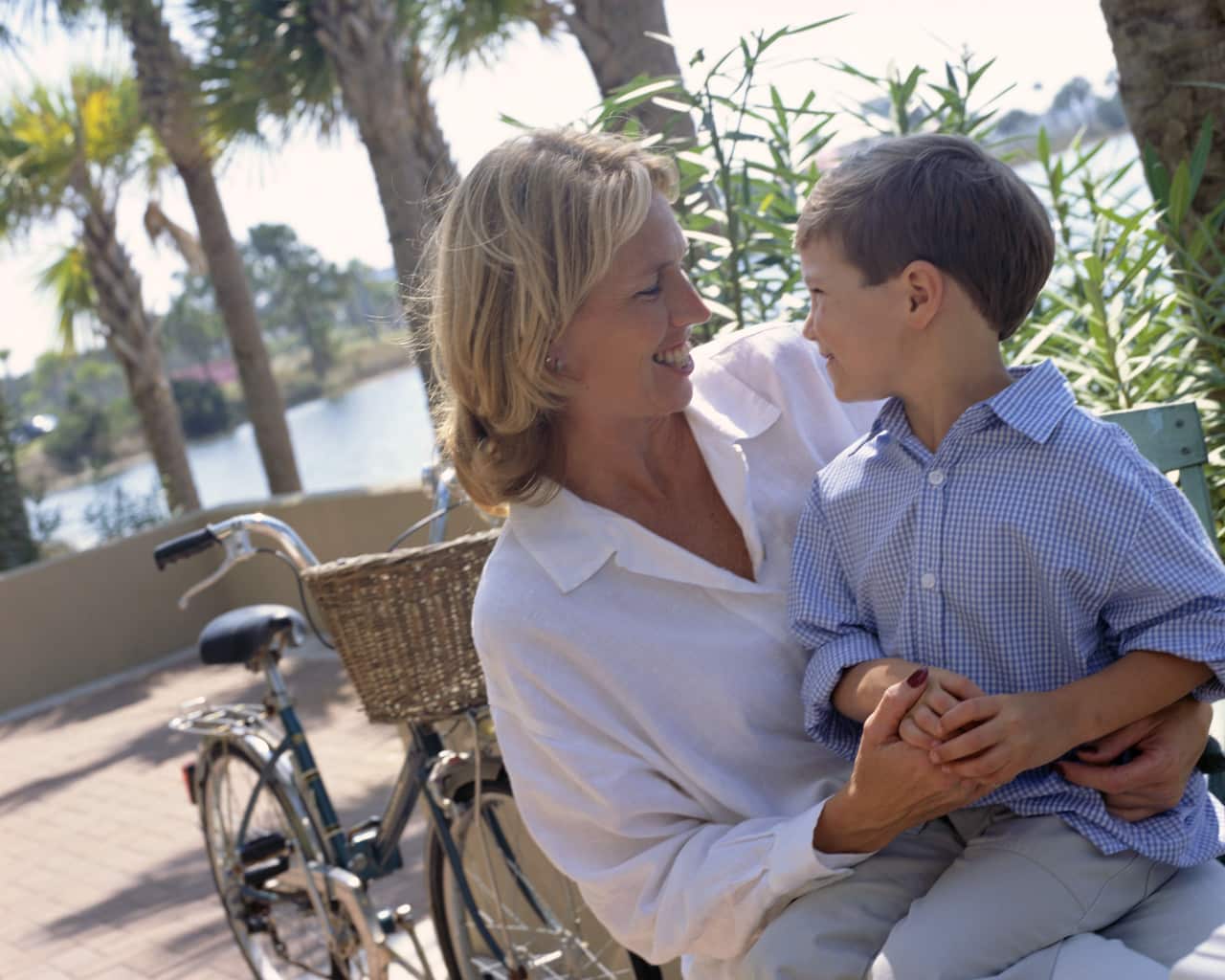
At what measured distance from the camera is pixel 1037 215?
186cm

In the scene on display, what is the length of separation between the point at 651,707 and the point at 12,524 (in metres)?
12.2

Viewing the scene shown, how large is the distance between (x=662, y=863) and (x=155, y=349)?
13.8m

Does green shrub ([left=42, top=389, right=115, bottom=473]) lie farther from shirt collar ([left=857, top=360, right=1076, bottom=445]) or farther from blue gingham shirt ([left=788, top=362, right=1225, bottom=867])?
shirt collar ([left=857, top=360, right=1076, bottom=445])

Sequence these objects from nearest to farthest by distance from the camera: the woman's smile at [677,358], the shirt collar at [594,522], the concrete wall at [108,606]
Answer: the shirt collar at [594,522]
the woman's smile at [677,358]
the concrete wall at [108,606]

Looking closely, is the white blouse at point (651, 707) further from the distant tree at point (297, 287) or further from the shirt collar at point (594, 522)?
the distant tree at point (297, 287)

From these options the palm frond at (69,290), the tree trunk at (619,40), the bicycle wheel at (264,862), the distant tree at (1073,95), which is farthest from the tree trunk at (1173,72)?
the palm frond at (69,290)

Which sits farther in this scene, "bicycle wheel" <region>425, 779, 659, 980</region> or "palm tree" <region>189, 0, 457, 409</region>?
"palm tree" <region>189, 0, 457, 409</region>

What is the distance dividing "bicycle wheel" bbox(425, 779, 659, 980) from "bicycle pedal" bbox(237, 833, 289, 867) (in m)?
0.67

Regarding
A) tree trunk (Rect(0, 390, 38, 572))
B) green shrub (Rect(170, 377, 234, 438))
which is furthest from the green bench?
green shrub (Rect(170, 377, 234, 438))

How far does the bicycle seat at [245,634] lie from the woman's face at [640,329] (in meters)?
1.74

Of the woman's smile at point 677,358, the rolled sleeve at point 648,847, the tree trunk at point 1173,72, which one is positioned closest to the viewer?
the rolled sleeve at point 648,847

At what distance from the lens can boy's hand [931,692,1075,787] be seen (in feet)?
5.16

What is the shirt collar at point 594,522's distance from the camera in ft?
6.87

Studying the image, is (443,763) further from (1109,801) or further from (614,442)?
(1109,801)
